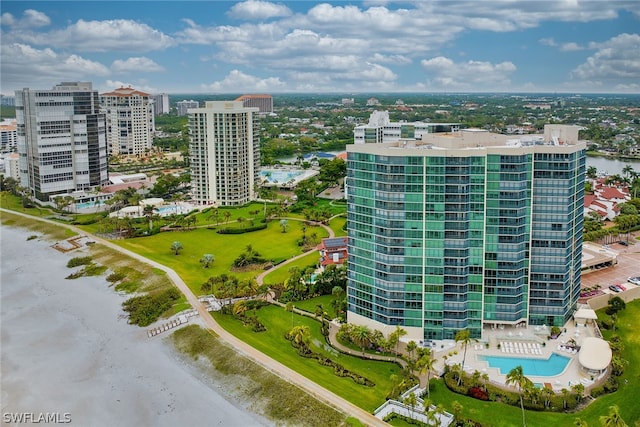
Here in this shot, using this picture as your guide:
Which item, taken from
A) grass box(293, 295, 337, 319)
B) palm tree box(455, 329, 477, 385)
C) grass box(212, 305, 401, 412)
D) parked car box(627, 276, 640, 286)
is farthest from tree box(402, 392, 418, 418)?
parked car box(627, 276, 640, 286)

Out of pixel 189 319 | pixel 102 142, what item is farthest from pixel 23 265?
pixel 102 142

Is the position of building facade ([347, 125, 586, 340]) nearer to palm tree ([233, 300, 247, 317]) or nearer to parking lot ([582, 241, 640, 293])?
palm tree ([233, 300, 247, 317])

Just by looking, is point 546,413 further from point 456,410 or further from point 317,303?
point 317,303

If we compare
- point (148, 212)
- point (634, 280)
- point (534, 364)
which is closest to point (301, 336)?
point (534, 364)

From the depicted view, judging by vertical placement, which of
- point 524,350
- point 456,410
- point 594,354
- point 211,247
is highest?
point 211,247

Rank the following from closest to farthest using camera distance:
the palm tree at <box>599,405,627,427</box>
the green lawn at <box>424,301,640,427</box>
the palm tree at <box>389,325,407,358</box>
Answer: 1. the palm tree at <box>599,405,627,427</box>
2. the green lawn at <box>424,301,640,427</box>
3. the palm tree at <box>389,325,407,358</box>

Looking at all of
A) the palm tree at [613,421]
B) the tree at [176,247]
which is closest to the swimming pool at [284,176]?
the tree at [176,247]

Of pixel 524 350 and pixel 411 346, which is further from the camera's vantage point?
pixel 524 350
